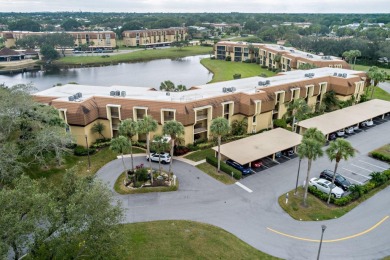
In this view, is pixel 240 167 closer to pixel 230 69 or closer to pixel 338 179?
pixel 338 179

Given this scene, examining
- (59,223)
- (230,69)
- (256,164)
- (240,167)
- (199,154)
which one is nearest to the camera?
(59,223)

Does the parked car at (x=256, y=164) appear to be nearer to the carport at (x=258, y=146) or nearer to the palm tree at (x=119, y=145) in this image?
the carport at (x=258, y=146)

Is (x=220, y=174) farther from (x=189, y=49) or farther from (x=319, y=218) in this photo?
(x=189, y=49)

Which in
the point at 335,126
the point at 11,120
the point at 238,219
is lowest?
the point at 238,219

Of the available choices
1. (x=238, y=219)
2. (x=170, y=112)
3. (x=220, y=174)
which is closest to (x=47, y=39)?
(x=170, y=112)

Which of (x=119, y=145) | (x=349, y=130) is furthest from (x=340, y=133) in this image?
(x=119, y=145)

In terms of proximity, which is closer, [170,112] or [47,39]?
[170,112]
